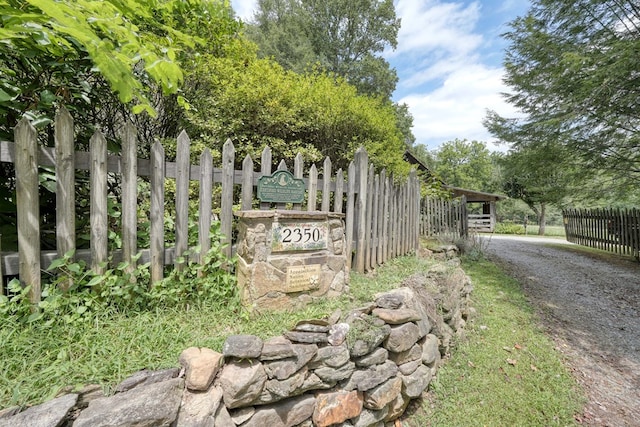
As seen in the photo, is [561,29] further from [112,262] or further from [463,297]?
[112,262]

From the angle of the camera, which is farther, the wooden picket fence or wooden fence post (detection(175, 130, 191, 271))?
wooden fence post (detection(175, 130, 191, 271))

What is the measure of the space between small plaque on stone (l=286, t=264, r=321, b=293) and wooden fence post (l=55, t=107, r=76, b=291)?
152cm

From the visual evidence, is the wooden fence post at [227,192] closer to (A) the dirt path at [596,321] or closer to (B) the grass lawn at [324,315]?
(B) the grass lawn at [324,315]

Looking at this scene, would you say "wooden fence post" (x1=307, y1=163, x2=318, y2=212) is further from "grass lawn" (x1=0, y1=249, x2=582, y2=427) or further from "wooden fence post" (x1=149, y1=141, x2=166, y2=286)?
→ "wooden fence post" (x1=149, y1=141, x2=166, y2=286)

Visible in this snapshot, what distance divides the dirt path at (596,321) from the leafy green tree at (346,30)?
11.5m

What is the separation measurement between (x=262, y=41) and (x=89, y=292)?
1424cm

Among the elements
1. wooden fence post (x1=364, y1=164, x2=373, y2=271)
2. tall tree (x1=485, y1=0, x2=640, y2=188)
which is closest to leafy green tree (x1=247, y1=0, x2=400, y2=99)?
tall tree (x1=485, y1=0, x2=640, y2=188)

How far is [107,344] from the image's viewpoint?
1606mm

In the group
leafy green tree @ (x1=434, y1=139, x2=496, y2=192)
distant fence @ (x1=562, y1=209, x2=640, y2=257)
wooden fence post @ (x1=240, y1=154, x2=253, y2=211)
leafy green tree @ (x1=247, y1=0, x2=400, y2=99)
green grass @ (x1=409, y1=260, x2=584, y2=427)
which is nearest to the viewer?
green grass @ (x1=409, y1=260, x2=584, y2=427)

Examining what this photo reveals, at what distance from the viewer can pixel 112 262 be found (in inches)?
80.0

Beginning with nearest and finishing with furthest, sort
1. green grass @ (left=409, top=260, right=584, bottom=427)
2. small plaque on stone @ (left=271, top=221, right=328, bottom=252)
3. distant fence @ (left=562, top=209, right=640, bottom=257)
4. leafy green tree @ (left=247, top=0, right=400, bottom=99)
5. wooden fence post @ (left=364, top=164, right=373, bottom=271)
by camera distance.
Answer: small plaque on stone @ (left=271, top=221, right=328, bottom=252) → green grass @ (left=409, top=260, right=584, bottom=427) → wooden fence post @ (left=364, top=164, right=373, bottom=271) → distant fence @ (left=562, top=209, right=640, bottom=257) → leafy green tree @ (left=247, top=0, right=400, bottom=99)

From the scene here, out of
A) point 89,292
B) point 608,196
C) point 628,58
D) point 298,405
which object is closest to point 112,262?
point 89,292

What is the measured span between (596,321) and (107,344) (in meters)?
6.01

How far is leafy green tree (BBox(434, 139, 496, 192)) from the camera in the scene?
34.6 metres
